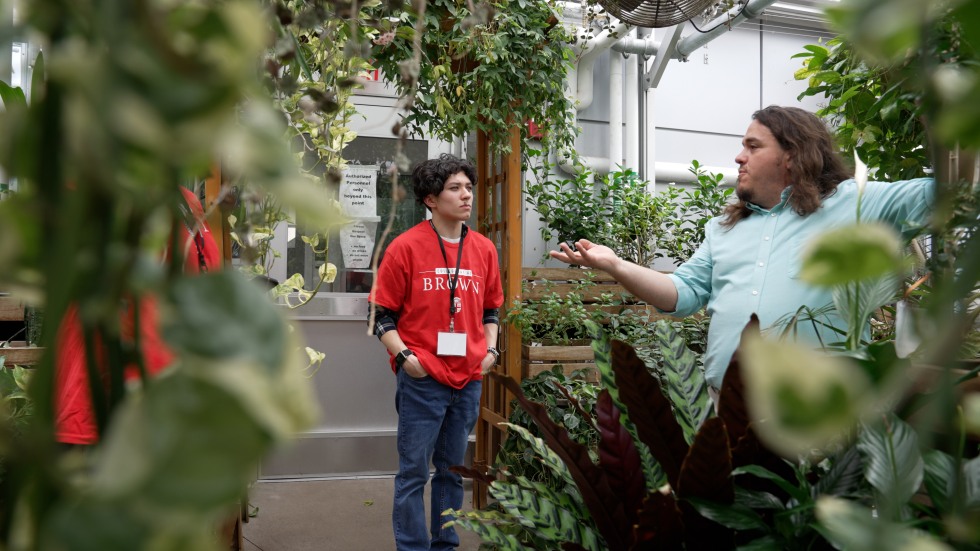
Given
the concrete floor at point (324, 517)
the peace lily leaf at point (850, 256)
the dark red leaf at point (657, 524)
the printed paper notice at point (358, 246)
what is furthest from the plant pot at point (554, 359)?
the peace lily leaf at point (850, 256)

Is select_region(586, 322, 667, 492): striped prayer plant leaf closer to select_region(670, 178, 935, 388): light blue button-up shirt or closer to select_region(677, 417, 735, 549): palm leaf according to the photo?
select_region(677, 417, 735, 549): palm leaf

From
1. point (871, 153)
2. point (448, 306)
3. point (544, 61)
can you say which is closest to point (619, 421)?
point (871, 153)

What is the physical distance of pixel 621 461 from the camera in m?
0.94

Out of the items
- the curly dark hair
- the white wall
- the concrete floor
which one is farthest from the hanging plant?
the concrete floor

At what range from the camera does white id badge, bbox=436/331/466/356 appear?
328 centimetres

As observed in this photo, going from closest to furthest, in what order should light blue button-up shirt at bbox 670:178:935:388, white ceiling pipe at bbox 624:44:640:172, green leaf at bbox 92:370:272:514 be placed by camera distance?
green leaf at bbox 92:370:272:514 < light blue button-up shirt at bbox 670:178:935:388 < white ceiling pipe at bbox 624:44:640:172

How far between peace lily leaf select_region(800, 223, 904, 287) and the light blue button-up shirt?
1988mm

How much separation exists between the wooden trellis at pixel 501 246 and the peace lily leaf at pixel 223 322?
12.2 feet

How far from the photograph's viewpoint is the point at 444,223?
3484mm

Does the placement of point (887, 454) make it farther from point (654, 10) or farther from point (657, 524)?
point (654, 10)

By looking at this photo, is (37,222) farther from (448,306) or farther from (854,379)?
(448,306)

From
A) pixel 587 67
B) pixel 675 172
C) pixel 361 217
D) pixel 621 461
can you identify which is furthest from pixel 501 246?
pixel 621 461

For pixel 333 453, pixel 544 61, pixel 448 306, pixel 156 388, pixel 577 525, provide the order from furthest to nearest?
1. pixel 333 453
2. pixel 544 61
3. pixel 448 306
4. pixel 577 525
5. pixel 156 388

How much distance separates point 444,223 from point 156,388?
11.0ft
